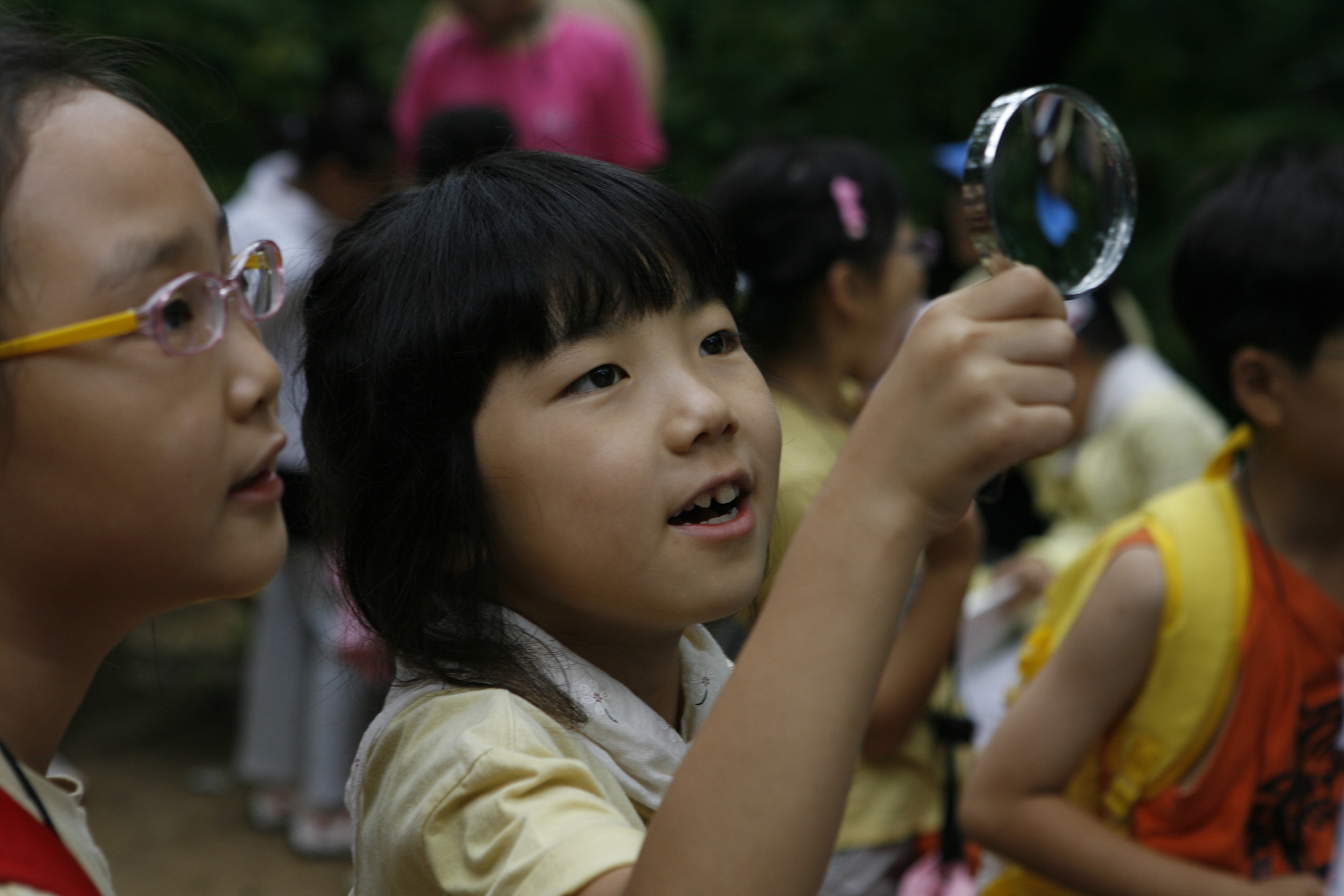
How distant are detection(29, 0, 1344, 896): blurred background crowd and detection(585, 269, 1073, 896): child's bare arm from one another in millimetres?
2524

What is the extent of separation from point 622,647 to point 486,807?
1.16ft

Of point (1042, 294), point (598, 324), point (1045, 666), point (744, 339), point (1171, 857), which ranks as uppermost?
point (1042, 294)

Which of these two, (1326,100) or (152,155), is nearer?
(152,155)

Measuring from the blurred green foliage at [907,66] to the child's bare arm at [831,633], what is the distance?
203 inches

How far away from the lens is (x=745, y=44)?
6.36 meters

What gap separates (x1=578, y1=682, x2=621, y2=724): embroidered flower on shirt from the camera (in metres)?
1.45

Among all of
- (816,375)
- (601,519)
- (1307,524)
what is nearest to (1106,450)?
(816,375)

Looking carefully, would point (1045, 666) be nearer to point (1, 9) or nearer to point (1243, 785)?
point (1243, 785)

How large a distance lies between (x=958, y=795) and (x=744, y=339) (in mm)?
1443

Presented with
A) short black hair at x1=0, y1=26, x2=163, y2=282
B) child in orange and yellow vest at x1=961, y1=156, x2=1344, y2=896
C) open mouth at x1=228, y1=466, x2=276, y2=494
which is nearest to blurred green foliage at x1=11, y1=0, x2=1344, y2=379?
child in orange and yellow vest at x1=961, y1=156, x2=1344, y2=896

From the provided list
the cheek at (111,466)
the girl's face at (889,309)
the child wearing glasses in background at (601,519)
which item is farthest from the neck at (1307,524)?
the cheek at (111,466)

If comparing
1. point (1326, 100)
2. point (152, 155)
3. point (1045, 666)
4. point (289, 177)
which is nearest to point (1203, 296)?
point (1045, 666)

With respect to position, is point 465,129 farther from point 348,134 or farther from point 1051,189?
point 1051,189

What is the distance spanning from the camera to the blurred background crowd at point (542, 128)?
4.41 m
